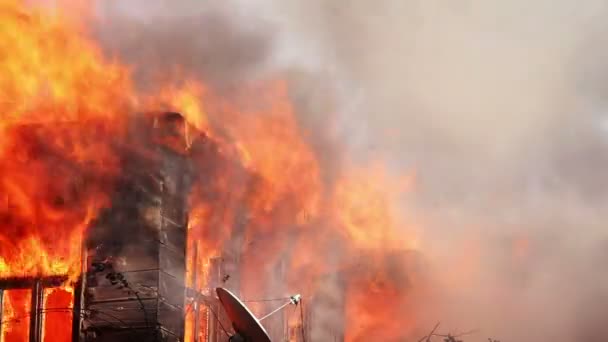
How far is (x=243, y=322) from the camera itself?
2841 cm

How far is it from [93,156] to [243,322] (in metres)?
6.05

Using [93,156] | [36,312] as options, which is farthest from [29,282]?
[93,156]

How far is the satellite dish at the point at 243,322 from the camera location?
28.2 meters

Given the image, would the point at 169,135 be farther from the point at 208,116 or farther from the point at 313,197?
the point at 313,197

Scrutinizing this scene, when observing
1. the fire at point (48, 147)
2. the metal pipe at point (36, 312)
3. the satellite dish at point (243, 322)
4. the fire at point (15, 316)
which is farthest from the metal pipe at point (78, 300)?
the satellite dish at point (243, 322)

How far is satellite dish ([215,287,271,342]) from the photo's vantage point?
Result: 2817 centimetres

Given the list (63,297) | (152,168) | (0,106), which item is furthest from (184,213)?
(0,106)

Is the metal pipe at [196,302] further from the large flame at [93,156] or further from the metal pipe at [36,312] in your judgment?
the metal pipe at [36,312]

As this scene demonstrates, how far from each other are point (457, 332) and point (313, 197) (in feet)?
40.8

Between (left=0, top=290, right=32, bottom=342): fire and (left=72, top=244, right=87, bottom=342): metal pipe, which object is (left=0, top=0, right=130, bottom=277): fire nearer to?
(left=72, top=244, right=87, bottom=342): metal pipe

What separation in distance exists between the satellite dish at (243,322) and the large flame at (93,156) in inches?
95.1

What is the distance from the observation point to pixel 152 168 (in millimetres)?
29781

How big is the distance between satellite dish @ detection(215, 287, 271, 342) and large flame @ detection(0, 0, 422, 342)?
2416mm

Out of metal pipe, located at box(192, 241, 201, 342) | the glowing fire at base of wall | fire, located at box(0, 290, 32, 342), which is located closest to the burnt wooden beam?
the glowing fire at base of wall
